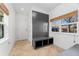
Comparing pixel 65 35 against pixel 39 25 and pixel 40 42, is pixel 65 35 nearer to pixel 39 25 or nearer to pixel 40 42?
pixel 40 42

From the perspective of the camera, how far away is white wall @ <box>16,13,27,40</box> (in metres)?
6.34

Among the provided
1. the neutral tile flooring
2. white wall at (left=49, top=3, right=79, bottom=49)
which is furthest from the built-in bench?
white wall at (left=49, top=3, right=79, bottom=49)

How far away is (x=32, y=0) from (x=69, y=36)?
271 centimetres

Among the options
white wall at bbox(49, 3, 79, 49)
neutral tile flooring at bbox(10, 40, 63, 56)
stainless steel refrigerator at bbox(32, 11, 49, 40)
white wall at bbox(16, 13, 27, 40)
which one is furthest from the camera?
white wall at bbox(16, 13, 27, 40)

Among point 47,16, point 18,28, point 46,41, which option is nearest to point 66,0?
point 46,41

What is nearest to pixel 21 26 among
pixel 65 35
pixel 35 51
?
pixel 35 51

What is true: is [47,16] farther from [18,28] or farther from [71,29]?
[18,28]

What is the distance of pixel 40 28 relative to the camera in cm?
461

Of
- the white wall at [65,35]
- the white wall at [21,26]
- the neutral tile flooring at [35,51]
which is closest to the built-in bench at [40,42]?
the neutral tile flooring at [35,51]

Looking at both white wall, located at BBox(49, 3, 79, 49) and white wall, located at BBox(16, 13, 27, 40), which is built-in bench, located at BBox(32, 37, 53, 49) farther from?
white wall, located at BBox(16, 13, 27, 40)

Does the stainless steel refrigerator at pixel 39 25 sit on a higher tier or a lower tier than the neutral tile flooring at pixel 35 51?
higher

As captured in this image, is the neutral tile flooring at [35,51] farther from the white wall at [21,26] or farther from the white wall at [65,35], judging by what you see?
the white wall at [21,26]

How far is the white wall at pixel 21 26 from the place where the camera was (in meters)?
6.34

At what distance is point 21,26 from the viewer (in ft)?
21.3
